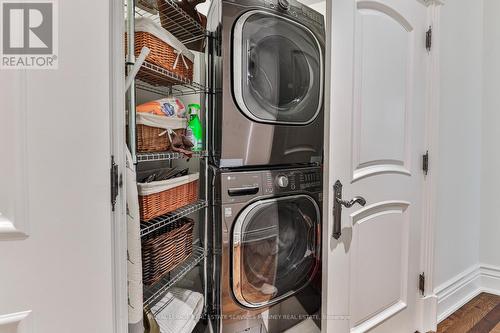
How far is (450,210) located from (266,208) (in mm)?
1400

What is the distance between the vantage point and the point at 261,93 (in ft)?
4.82

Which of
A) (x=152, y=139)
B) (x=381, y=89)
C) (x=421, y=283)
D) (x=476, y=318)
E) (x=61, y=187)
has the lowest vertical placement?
(x=476, y=318)

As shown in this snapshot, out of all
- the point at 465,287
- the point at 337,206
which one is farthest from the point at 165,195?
the point at 465,287

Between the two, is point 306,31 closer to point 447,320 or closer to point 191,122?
point 191,122

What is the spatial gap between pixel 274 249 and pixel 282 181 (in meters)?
0.37

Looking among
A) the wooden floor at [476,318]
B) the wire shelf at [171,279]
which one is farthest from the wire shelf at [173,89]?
the wooden floor at [476,318]

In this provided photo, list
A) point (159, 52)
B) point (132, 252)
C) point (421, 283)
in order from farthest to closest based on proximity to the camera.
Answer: point (421, 283) → point (159, 52) → point (132, 252)

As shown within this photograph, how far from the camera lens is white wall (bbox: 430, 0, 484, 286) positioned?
1.89 metres

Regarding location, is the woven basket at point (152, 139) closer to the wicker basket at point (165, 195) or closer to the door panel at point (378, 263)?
the wicker basket at point (165, 195)

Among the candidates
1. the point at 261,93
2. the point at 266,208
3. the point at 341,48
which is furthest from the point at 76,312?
the point at 341,48

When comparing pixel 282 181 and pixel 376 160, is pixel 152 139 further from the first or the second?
pixel 376 160

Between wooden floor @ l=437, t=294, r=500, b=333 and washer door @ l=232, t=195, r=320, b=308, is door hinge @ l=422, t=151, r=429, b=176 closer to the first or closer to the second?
washer door @ l=232, t=195, r=320, b=308

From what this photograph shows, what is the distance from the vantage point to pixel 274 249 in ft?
5.11

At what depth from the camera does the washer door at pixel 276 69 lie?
1372 mm
